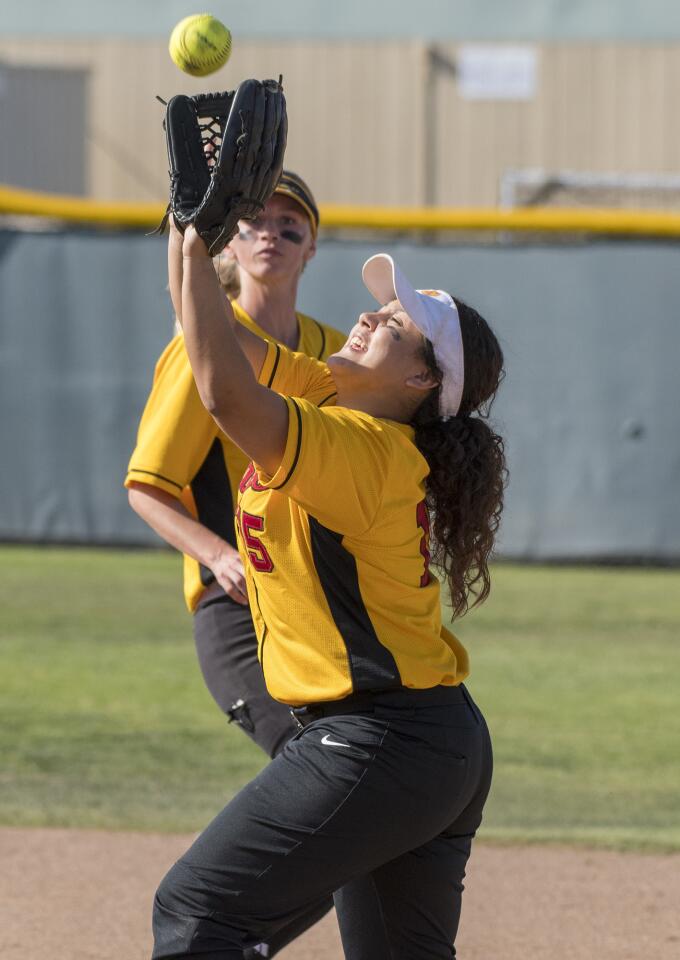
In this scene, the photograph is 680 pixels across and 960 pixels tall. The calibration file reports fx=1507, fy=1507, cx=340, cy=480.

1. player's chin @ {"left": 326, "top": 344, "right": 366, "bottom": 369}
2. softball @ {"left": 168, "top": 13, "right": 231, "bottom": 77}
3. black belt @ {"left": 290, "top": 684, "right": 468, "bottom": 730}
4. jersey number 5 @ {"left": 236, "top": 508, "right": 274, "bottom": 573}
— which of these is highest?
softball @ {"left": 168, "top": 13, "right": 231, "bottom": 77}

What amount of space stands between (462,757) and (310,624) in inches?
13.7

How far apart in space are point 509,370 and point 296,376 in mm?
7187

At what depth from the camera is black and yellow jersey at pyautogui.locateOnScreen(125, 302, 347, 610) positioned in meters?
3.53

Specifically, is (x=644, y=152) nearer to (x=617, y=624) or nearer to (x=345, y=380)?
(x=617, y=624)

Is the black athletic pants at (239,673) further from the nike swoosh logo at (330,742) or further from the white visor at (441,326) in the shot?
the white visor at (441,326)

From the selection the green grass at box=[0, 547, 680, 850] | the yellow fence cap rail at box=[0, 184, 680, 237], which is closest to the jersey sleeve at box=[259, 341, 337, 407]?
the green grass at box=[0, 547, 680, 850]

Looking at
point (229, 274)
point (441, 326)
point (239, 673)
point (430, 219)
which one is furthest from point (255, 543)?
point (430, 219)

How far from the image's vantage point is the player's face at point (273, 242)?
3.70 metres

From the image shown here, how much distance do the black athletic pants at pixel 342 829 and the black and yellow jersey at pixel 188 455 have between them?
3.46 ft

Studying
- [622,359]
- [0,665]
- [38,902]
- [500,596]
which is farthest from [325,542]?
[622,359]

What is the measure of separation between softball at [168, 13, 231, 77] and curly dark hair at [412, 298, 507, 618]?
0.93 m

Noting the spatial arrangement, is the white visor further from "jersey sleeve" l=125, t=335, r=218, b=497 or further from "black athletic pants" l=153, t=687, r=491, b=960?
"jersey sleeve" l=125, t=335, r=218, b=497

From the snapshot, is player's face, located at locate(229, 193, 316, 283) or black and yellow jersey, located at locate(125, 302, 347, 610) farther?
player's face, located at locate(229, 193, 316, 283)

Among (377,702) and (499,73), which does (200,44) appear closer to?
(377,702)
